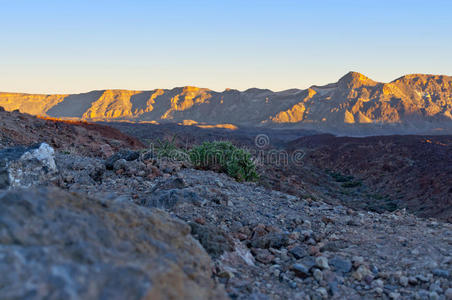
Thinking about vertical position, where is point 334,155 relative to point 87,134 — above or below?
below

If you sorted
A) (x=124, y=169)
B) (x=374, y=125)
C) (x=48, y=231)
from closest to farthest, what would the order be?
(x=48, y=231)
(x=124, y=169)
(x=374, y=125)

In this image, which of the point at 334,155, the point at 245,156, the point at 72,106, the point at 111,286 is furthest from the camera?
the point at 72,106

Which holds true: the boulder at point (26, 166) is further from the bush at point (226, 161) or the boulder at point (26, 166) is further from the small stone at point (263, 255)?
the bush at point (226, 161)

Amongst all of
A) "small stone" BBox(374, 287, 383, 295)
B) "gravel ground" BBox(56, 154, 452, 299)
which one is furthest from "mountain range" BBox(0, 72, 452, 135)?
"small stone" BBox(374, 287, 383, 295)

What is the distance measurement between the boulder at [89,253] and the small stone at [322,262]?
1076mm

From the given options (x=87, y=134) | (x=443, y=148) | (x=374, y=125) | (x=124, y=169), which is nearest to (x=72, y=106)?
(x=374, y=125)

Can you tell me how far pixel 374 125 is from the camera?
7219cm

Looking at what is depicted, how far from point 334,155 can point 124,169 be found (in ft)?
83.1

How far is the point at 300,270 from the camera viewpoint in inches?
114

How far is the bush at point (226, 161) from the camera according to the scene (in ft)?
25.9

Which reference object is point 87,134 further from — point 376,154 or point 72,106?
point 72,106

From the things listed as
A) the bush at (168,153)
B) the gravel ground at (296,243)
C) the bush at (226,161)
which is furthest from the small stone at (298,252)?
the bush at (168,153)

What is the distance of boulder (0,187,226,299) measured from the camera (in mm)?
1376

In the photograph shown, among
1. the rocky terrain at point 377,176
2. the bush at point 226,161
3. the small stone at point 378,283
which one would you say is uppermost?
the bush at point 226,161
